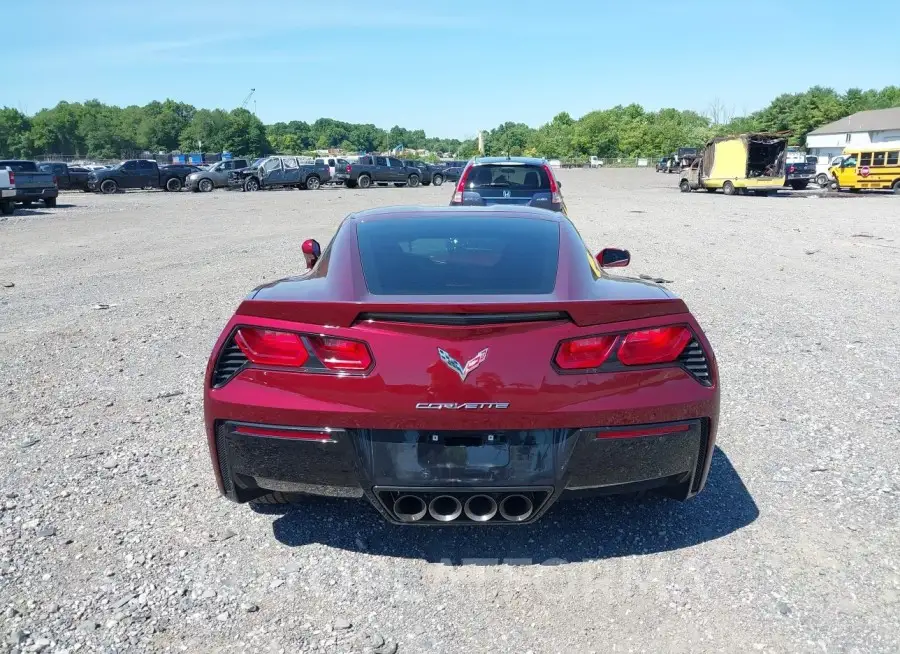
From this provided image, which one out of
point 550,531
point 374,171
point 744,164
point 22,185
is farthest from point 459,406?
point 374,171

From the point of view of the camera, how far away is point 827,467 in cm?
408

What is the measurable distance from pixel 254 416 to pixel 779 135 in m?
36.4

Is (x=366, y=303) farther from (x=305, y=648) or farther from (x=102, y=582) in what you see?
(x=102, y=582)

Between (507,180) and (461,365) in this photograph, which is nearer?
(461,365)

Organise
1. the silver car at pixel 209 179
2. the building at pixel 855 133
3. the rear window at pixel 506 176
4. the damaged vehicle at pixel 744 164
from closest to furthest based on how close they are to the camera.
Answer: the rear window at pixel 506 176 < the damaged vehicle at pixel 744 164 < the silver car at pixel 209 179 < the building at pixel 855 133

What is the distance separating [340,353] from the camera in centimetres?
291

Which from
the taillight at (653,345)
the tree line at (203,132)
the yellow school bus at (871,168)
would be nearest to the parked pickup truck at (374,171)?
the yellow school bus at (871,168)

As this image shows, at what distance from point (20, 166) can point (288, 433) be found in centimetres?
2773

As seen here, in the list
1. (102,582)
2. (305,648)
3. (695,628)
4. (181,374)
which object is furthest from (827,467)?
(181,374)

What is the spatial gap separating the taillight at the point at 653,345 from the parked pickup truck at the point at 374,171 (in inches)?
1606

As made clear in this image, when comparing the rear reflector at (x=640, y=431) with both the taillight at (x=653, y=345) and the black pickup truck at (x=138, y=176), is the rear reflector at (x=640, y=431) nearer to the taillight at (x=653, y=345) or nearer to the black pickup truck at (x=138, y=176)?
the taillight at (x=653, y=345)

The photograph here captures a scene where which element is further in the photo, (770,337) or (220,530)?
(770,337)

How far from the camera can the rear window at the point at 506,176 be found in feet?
39.5

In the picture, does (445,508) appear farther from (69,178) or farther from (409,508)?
(69,178)
